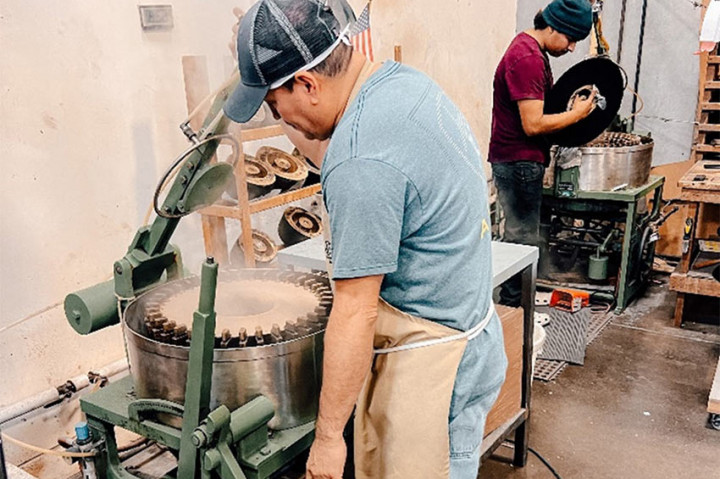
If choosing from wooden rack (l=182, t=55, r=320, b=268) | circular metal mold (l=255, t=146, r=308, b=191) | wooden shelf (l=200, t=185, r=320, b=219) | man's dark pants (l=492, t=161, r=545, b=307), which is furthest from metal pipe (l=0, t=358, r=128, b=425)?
man's dark pants (l=492, t=161, r=545, b=307)

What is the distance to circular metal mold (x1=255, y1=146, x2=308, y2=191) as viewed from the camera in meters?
2.50

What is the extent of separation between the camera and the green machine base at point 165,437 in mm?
1110

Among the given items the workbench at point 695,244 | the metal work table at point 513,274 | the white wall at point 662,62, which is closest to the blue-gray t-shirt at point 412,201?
the metal work table at point 513,274

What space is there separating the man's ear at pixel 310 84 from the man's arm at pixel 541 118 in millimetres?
2008

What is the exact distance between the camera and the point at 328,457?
114 cm

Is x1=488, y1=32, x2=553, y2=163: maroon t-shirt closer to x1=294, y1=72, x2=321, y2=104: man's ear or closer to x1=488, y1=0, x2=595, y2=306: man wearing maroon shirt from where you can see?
x1=488, y1=0, x2=595, y2=306: man wearing maroon shirt

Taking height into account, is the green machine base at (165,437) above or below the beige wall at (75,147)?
below

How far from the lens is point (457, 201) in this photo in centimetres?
112

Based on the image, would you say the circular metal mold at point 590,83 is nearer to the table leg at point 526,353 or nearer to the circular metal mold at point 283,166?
the table leg at point 526,353

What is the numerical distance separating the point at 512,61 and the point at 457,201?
200 cm

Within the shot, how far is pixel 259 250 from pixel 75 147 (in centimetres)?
81

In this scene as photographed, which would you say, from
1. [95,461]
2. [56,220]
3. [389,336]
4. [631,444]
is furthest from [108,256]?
[631,444]

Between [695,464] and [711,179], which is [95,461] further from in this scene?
[711,179]

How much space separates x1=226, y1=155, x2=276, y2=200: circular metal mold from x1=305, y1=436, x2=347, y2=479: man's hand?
1.38 metres
